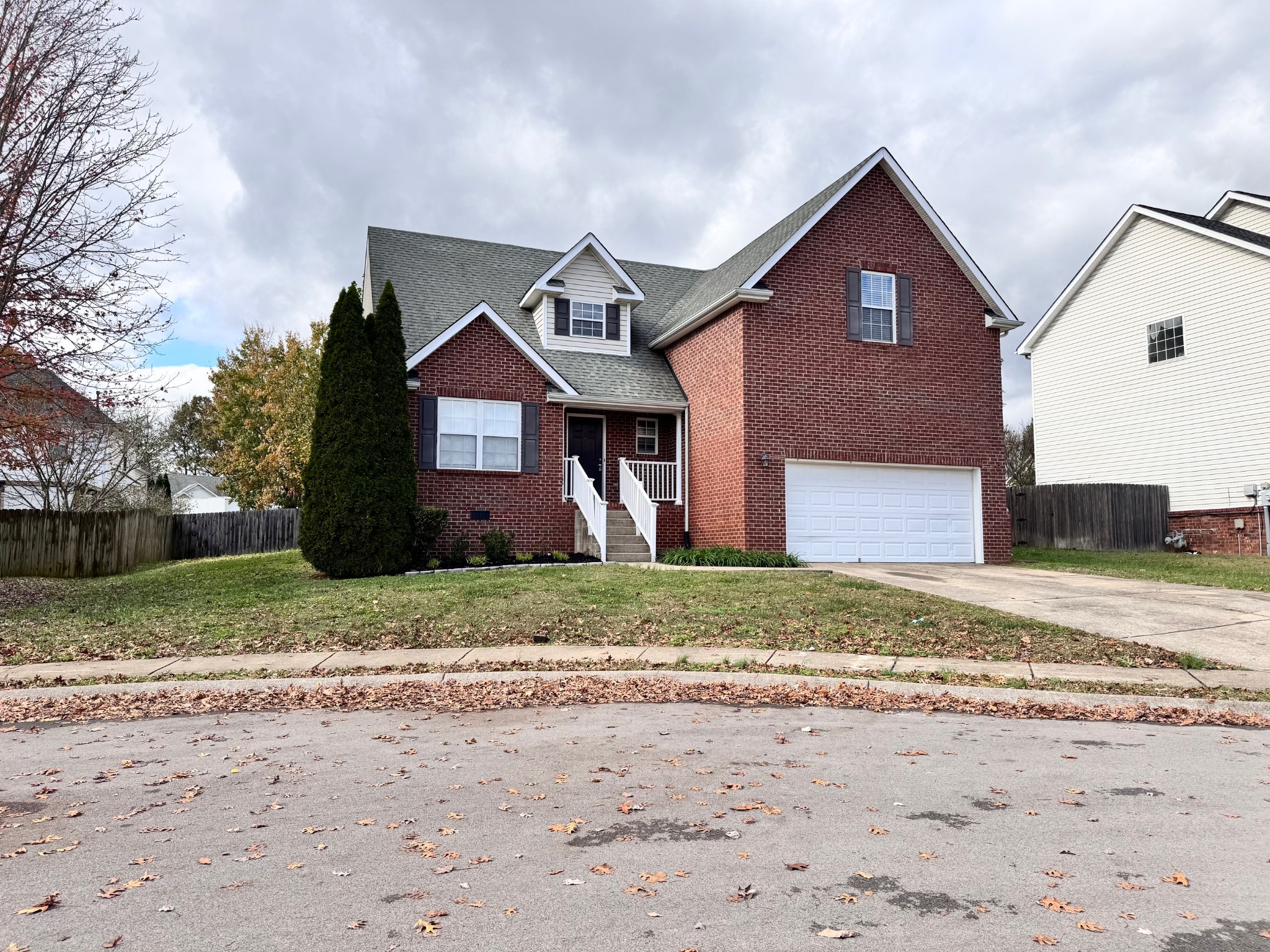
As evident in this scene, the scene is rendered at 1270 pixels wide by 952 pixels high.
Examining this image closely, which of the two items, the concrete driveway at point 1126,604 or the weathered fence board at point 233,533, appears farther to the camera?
the weathered fence board at point 233,533

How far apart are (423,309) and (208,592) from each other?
8.90 m

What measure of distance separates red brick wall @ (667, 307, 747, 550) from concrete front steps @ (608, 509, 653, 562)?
4.73ft

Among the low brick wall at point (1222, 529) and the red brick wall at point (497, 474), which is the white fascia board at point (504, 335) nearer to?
the red brick wall at point (497, 474)

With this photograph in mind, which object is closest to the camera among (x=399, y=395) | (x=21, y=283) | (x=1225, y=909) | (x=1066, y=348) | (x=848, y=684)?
(x=1225, y=909)

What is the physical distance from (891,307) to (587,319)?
22.8ft

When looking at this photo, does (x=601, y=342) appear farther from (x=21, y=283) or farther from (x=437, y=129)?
(x=21, y=283)

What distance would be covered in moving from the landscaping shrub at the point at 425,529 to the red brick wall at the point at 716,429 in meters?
5.47

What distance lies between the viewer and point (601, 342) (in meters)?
21.3

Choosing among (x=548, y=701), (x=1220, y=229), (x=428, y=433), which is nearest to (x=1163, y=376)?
(x=1220, y=229)

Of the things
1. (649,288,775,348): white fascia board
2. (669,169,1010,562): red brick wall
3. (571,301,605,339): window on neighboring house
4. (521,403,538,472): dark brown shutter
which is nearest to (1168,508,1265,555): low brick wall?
(669,169,1010,562): red brick wall

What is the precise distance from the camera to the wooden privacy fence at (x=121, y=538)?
19547 mm

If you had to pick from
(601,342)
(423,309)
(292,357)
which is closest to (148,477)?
(292,357)

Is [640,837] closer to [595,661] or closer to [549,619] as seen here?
[595,661]

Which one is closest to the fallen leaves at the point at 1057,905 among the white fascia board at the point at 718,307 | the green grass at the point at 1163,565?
the green grass at the point at 1163,565
